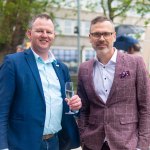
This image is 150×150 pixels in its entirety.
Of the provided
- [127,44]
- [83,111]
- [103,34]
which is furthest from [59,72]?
[127,44]

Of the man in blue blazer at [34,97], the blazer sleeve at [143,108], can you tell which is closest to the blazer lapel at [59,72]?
the man in blue blazer at [34,97]

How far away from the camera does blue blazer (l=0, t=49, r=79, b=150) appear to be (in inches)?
132

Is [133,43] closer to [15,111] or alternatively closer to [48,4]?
[15,111]

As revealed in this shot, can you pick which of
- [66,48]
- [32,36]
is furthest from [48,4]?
[66,48]

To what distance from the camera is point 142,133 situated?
3.62 m

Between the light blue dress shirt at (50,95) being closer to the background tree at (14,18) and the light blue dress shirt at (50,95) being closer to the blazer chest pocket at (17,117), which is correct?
the blazer chest pocket at (17,117)

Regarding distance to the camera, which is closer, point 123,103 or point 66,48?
point 123,103

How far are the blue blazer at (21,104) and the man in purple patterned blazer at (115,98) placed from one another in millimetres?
538

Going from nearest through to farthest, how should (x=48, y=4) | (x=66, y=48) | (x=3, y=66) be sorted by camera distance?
(x=3, y=66), (x=48, y=4), (x=66, y=48)

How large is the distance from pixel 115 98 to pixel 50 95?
60cm

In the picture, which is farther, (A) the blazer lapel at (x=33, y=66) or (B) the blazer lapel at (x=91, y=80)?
(B) the blazer lapel at (x=91, y=80)

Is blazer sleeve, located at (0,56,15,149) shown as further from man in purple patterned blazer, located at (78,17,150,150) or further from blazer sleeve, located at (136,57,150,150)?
blazer sleeve, located at (136,57,150,150)

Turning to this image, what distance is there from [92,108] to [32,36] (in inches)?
34.8

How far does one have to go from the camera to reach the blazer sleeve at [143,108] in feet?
11.9
